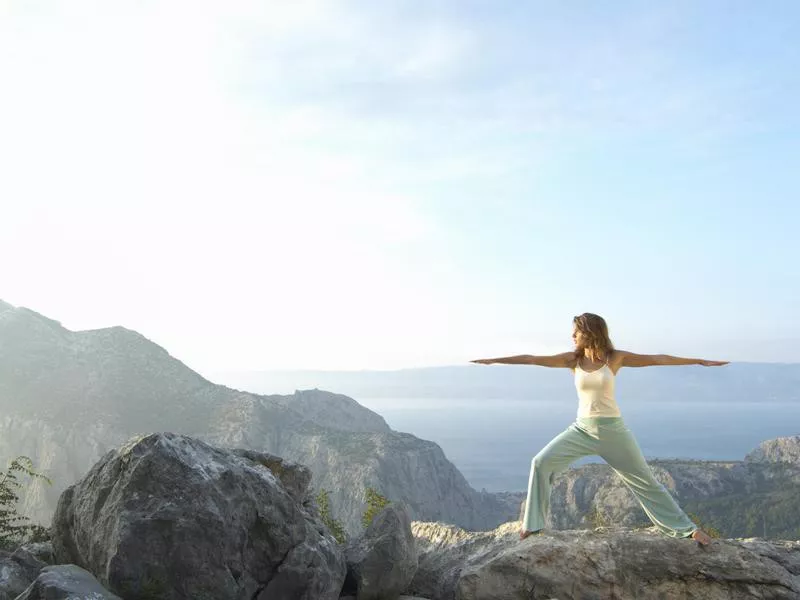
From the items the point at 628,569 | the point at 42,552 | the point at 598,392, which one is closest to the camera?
the point at 628,569

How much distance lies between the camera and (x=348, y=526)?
124125 mm

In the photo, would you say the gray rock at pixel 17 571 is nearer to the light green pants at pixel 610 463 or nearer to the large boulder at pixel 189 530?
the large boulder at pixel 189 530

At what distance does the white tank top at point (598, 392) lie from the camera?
29.4ft

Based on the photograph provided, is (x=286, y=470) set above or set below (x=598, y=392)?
below

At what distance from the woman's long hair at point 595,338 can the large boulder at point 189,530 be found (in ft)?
15.0

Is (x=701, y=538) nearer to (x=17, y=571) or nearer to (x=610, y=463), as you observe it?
(x=610, y=463)

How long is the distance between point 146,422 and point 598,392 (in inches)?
5187

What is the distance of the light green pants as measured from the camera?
909cm

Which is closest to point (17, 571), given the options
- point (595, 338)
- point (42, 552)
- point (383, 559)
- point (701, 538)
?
point (42, 552)

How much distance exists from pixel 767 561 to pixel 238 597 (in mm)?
6996

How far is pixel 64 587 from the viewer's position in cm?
670

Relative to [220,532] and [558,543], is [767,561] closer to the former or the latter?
[558,543]

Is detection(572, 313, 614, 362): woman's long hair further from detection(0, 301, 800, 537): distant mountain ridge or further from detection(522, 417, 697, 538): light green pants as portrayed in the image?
detection(0, 301, 800, 537): distant mountain ridge

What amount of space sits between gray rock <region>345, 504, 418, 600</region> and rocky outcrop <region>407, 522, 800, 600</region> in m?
0.83
